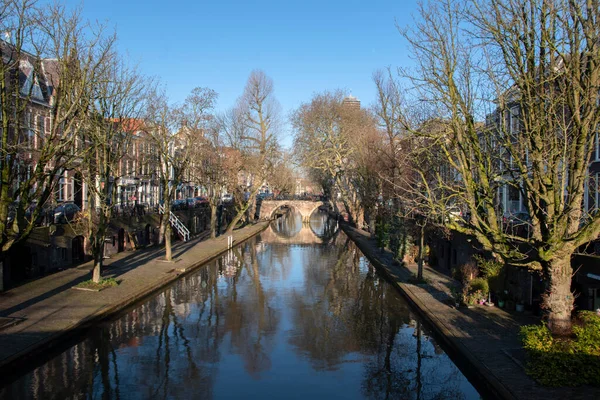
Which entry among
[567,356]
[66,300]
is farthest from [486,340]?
[66,300]

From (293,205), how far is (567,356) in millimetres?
67910

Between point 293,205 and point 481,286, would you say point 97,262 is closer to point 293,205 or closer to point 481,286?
point 481,286

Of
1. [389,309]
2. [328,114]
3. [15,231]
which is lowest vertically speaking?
[389,309]

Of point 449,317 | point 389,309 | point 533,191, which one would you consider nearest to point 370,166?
point 389,309

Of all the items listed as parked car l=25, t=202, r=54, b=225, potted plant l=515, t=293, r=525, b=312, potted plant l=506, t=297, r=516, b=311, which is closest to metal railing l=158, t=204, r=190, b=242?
parked car l=25, t=202, r=54, b=225

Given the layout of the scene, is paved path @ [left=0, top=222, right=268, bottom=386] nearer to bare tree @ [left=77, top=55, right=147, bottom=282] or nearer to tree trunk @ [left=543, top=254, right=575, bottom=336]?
bare tree @ [left=77, top=55, right=147, bottom=282]

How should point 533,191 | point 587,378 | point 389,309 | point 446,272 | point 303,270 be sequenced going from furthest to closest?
point 303,270
point 446,272
point 389,309
point 533,191
point 587,378

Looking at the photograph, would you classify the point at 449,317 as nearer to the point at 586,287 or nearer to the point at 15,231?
the point at 586,287

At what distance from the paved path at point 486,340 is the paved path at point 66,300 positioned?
11746mm

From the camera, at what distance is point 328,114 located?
5641cm

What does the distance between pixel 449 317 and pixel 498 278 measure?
3.29 m

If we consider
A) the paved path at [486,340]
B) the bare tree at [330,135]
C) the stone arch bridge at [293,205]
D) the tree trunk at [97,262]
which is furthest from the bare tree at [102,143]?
the stone arch bridge at [293,205]

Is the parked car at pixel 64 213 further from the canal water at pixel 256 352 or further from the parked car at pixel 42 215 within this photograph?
the canal water at pixel 256 352

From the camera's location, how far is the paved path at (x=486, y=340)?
11.0 m
